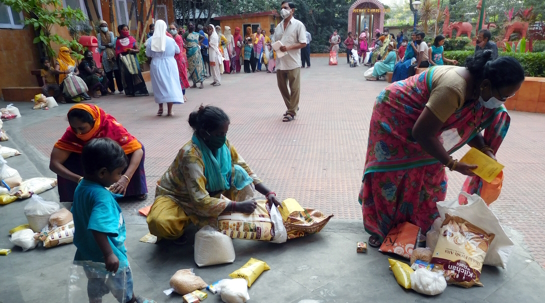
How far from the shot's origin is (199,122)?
2449 millimetres

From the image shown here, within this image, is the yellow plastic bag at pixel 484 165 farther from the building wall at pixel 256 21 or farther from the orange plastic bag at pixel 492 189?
the building wall at pixel 256 21

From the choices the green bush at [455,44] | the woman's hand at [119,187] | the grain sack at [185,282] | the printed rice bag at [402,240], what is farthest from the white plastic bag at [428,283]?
the green bush at [455,44]

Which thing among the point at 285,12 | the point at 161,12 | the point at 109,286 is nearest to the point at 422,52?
the point at 285,12

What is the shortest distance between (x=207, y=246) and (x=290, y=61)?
4396 mm

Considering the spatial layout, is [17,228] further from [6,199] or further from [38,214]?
[6,199]

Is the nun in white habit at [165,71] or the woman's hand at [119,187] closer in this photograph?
the woman's hand at [119,187]

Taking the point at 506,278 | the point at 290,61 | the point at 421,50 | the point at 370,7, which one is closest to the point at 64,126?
the point at 290,61

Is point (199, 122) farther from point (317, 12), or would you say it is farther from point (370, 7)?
point (317, 12)

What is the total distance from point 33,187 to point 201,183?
7.36 feet

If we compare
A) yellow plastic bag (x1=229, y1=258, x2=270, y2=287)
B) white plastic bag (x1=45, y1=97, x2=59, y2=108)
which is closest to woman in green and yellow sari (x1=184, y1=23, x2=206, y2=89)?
white plastic bag (x1=45, y1=97, x2=59, y2=108)

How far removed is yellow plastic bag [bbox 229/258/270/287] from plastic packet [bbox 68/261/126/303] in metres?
0.65

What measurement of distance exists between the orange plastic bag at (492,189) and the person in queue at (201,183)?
135 cm

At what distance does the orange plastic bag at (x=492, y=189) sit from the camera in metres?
2.47

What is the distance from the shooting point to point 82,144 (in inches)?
118
